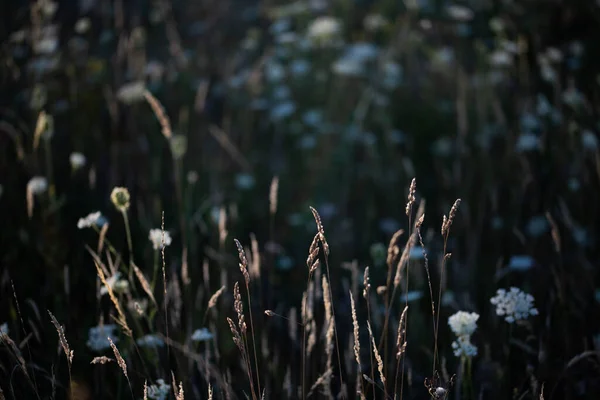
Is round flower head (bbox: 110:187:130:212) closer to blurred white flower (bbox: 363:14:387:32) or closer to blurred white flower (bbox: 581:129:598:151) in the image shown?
blurred white flower (bbox: 581:129:598:151)

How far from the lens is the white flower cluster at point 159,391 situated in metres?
1.56

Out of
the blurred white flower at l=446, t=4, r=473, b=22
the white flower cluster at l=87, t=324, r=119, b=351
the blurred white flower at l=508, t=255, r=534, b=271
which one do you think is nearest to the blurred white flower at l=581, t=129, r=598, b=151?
the blurred white flower at l=508, t=255, r=534, b=271

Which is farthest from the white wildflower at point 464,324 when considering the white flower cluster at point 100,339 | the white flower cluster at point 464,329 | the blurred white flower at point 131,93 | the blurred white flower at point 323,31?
the blurred white flower at point 323,31

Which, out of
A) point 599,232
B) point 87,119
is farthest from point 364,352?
point 87,119

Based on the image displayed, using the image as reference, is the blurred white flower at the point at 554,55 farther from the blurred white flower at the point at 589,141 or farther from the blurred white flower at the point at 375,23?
the blurred white flower at the point at 375,23

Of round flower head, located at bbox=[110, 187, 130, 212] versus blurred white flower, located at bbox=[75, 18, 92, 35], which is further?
blurred white flower, located at bbox=[75, 18, 92, 35]

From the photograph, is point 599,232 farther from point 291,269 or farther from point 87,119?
point 87,119

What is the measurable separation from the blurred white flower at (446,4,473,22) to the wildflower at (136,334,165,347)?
114 inches

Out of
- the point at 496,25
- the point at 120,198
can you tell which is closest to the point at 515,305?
the point at 120,198

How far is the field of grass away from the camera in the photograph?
5.87 feet

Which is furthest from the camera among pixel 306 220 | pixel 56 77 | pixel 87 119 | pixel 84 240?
pixel 56 77

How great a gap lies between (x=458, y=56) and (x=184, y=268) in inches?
110

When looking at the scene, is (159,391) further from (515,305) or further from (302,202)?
(302,202)

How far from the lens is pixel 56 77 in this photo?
3.72m
